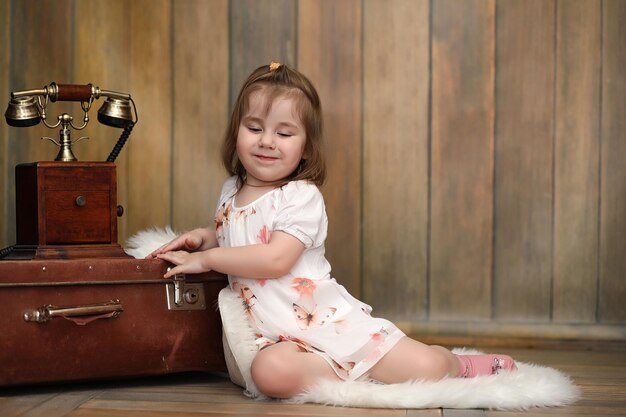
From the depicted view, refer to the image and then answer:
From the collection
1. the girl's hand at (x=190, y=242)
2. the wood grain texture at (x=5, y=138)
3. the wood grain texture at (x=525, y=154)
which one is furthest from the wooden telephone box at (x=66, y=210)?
the wood grain texture at (x=525, y=154)

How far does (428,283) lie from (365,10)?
0.76 m

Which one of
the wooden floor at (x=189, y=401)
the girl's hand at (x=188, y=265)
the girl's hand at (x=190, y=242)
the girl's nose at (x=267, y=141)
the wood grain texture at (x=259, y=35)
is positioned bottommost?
the wooden floor at (x=189, y=401)

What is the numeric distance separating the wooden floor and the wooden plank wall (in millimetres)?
445

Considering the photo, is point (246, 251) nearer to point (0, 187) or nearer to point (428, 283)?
point (428, 283)

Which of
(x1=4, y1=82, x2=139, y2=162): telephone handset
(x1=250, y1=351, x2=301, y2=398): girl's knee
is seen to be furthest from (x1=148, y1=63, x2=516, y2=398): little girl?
(x1=4, y1=82, x2=139, y2=162): telephone handset

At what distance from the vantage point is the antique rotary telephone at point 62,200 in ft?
6.00

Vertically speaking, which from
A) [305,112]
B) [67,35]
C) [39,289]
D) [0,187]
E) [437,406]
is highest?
[67,35]

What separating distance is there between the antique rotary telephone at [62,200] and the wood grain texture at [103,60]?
548 mm

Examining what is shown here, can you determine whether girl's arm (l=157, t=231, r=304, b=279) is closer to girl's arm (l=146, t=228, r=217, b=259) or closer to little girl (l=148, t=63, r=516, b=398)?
little girl (l=148, t=63, r=516, b=398)

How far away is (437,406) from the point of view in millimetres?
1612

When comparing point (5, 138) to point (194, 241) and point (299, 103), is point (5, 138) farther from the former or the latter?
point (299, 103)

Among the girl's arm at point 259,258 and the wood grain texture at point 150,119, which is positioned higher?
the wood grain texture at point 150,119

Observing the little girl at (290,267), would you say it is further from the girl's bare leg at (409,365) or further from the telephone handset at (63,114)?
the telephone handset at (63,114)

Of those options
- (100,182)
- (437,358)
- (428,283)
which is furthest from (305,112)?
(428,283)
